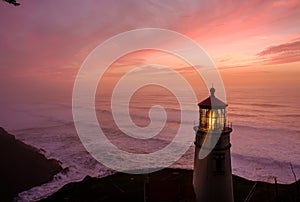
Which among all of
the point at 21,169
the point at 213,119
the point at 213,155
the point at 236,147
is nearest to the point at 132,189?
the point at 213,155

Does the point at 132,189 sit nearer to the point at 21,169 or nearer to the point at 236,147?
the point at 21,169

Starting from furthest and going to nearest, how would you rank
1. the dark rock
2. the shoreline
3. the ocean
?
the ocean
the dark rock
the shoreline

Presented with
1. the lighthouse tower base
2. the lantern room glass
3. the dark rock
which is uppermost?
the lantern room glass

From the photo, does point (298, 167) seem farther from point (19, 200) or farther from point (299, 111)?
point (299, 111)

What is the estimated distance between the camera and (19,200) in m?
19.6

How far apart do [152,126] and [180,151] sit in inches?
813

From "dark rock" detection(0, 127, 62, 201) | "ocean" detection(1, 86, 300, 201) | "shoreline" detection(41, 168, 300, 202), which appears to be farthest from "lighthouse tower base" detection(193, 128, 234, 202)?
"dark rock" detection(0, 127, 62, 201)

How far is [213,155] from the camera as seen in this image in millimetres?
10570

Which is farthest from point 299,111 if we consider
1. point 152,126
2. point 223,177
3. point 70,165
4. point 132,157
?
point 223,177

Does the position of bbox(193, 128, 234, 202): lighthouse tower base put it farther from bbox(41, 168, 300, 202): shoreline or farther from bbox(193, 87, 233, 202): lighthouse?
bbox(41, 168, 300, 202): shoreline

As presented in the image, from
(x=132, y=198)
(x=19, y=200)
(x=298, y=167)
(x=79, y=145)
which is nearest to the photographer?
(x=132, y=198)

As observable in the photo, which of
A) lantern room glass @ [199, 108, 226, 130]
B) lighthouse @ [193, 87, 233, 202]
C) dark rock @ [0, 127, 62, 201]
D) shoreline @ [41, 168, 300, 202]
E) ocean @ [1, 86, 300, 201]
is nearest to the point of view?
lighthouse @ [193, 87, 233, 202]

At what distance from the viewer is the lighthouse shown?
10591 millimetres

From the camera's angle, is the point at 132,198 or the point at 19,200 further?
the point at 19,200
